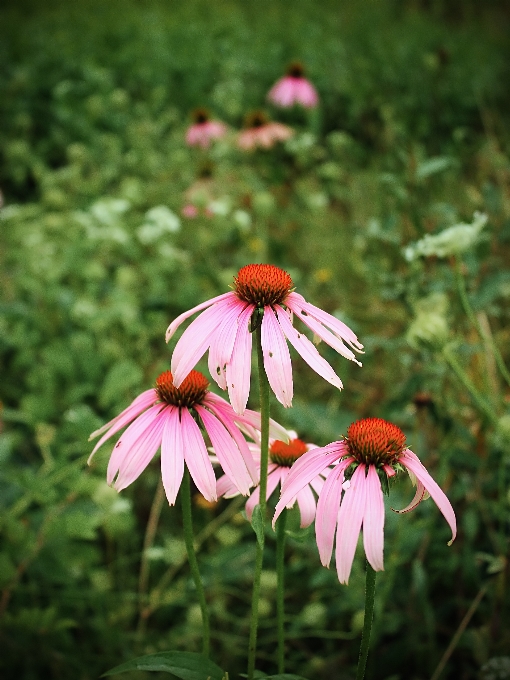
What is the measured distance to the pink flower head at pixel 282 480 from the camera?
593 millimetres

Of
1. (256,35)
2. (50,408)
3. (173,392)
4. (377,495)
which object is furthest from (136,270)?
(256,35)

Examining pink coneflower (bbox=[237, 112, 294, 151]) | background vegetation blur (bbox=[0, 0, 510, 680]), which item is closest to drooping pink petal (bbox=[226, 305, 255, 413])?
background vegetation blur (bbox=[0, 0, 510, 680])

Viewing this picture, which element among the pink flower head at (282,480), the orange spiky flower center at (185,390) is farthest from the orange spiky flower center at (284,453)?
the orange spiky flower center at (185,390)

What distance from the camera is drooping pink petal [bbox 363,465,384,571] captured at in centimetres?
44

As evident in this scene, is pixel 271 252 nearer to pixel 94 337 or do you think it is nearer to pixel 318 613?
pixel 94 337

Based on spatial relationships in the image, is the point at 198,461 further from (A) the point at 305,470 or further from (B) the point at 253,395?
(B) the point at 253,395

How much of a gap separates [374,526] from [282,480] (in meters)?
0.17

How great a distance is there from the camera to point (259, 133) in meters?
2.21

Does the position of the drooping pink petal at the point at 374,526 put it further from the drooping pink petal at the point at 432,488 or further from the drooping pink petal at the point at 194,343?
the drooping pink petal at the point at 194,343

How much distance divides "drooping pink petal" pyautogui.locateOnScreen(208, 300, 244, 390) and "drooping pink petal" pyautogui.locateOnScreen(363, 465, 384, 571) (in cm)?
15

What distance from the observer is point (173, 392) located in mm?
561

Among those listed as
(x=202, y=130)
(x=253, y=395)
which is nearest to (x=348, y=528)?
(x=253, y=395)

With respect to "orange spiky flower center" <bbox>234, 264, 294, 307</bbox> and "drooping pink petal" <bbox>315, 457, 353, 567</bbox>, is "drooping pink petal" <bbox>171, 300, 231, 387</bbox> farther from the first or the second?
"drooping pink petal" <bbox>315, 457, 353, 567</bbox>

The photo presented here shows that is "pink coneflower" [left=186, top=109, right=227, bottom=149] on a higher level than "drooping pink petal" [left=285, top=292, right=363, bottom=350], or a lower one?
higher
